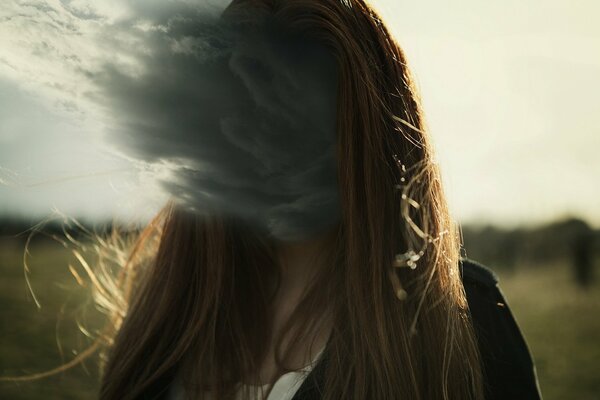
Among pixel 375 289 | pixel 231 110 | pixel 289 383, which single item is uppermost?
pixel 231 110

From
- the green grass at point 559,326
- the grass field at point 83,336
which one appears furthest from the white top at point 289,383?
the green grass at point 559,326

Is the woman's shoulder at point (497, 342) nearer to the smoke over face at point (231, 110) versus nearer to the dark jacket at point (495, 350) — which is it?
the dark jacket at point (495, 350)

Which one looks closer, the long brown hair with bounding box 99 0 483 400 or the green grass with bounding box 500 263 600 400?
the long brown hair with bounding box 99 0 483 400

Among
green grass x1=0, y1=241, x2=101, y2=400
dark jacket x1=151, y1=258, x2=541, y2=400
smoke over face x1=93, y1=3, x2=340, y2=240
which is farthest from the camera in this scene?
green grass x1=0, y1=241, x2=101, y2=400

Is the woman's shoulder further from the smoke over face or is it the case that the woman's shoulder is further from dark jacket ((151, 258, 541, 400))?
the smoke over face

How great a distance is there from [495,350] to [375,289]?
256mm

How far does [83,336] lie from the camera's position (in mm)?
3805

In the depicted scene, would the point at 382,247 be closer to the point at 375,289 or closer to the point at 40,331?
the point at 375,289

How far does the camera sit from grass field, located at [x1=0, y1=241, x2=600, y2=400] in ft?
12.7

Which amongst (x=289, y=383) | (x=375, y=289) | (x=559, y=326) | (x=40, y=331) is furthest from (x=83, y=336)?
(x=559, y=326)

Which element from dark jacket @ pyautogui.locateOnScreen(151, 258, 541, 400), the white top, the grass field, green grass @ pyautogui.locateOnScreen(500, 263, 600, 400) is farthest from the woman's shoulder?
green grass @ pyautogui.locateOnScreen(500, 263, 600, 400)

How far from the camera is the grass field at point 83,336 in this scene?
12.7 ft

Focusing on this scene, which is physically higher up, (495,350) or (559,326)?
(495,350)

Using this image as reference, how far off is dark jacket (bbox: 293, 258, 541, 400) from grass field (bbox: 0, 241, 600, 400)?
99.0 inches
